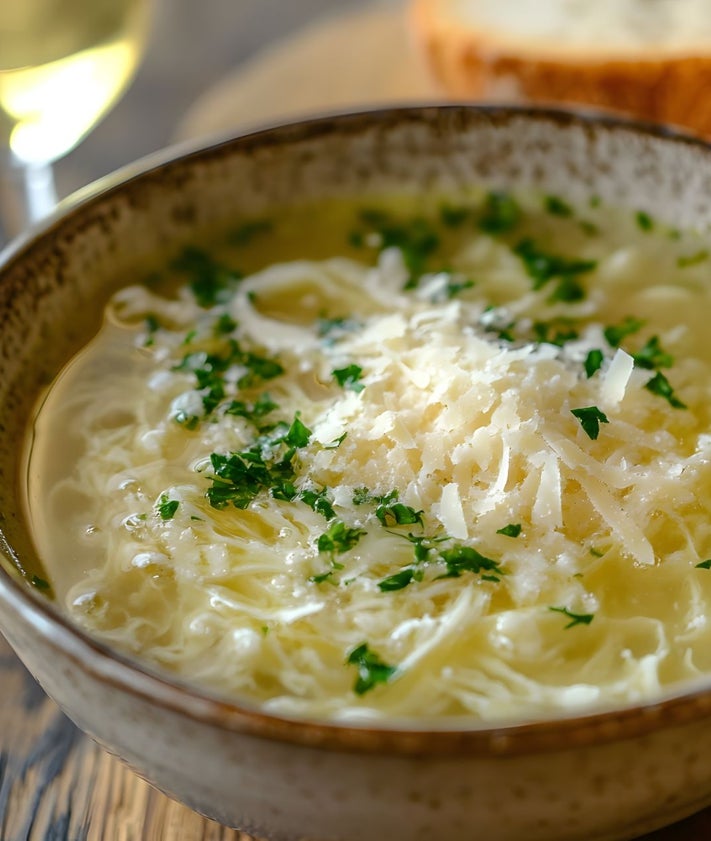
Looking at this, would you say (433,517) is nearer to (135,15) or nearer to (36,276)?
(36,276)

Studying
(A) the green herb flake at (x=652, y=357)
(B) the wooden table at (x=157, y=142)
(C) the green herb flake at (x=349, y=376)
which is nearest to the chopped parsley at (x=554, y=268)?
(A) the green herb flake at (x=652, y=357)

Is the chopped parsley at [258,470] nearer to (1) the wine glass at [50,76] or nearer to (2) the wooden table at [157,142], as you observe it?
(2) the wooden table at [157,142]

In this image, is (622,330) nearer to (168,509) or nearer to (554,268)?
(554,268)

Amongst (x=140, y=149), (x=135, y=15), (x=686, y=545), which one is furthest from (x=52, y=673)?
(x=140, y=149)

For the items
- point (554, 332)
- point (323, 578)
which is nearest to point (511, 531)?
point (323, 578)

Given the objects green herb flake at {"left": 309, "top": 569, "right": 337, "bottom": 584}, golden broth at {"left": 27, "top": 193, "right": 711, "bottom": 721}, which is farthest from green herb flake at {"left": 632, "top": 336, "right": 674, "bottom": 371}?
green herb flake at {"left": 309, "top": 569, "right": 337, "bottom": 584}
